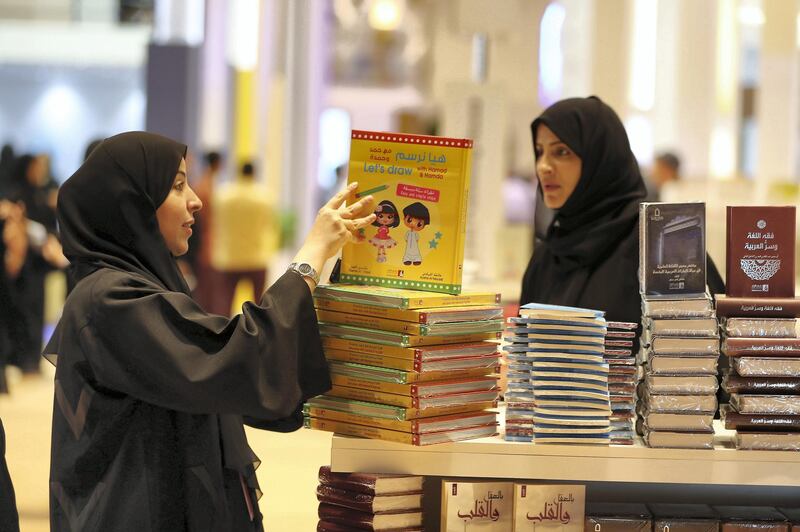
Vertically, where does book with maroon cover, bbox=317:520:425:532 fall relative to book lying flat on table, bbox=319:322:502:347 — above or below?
below

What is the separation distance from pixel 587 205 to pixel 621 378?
1013mm

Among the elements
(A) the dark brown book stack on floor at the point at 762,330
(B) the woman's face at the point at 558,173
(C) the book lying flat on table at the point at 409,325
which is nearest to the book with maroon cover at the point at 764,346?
(A) the dark brown book stack on floor at the point at 762,330

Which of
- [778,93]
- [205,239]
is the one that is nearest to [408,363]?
[205,239]

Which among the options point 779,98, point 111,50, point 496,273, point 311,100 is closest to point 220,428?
point 496,273

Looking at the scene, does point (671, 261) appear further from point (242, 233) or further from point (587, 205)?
point (242, 233)

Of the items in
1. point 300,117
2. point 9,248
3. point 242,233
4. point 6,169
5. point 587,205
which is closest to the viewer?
point 587,205

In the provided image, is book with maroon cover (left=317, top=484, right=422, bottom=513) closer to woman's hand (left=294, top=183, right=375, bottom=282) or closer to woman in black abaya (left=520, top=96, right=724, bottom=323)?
woman's hand (left=294, top=183, right=375, bottom=282)

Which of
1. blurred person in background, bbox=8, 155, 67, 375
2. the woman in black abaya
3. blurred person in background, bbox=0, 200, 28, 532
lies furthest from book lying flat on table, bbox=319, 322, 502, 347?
blurred person in background, bbox=8, 155, 67, 375

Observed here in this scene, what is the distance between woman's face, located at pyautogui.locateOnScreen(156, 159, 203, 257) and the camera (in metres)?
2.30

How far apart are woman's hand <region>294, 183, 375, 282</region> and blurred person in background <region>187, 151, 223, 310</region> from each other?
7488mm

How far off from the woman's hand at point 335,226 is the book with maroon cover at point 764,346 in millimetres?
831

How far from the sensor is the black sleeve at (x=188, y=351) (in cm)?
206

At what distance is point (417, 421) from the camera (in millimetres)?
2244

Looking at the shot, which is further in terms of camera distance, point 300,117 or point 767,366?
point 300,117
